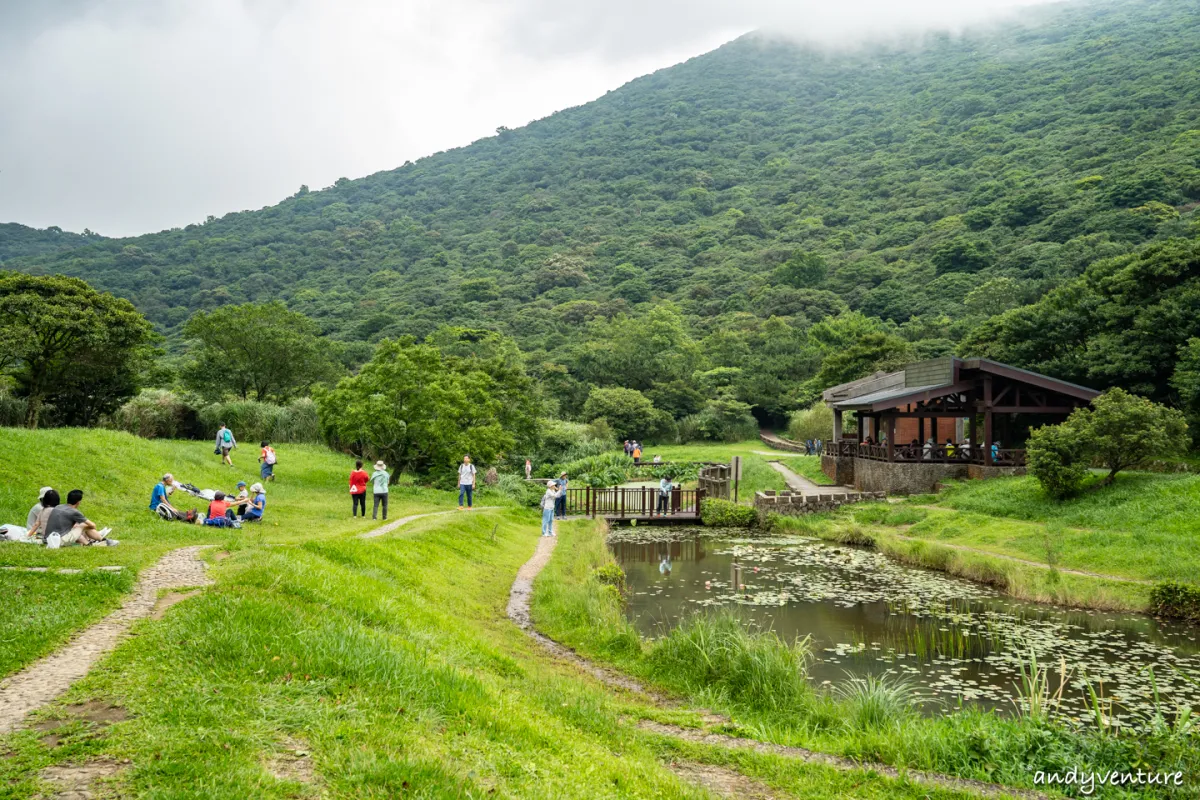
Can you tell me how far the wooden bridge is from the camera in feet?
96.6

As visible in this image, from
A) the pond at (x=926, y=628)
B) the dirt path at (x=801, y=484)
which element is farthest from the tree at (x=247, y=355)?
the pond at (x=926, y=628)

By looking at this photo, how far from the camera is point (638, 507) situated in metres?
30.8

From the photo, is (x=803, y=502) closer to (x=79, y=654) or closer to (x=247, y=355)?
(x=79, y=654)

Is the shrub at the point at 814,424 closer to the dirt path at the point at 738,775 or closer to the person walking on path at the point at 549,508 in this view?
the person walking on path at the point at 549,508

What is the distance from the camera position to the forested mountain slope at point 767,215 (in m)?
72.6

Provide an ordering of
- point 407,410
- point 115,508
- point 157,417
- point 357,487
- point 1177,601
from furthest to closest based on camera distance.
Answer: point 157,417 → point 407,410 → point 357,487 → point 115,508 → point 1177,601

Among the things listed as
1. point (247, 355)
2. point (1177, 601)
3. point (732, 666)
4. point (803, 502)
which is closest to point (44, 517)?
point (732, 666)

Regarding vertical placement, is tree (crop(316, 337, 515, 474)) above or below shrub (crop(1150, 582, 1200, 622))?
above

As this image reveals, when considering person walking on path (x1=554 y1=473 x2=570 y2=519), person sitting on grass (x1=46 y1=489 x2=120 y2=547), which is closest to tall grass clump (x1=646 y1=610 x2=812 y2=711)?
person sitting on grass (x1=46 y1=489 x2=120 y2=547)

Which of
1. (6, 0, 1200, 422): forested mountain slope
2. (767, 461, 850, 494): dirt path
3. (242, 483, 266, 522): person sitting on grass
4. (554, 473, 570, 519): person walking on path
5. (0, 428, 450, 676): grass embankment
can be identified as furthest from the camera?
(6, 0, 1200, 422): forested mountain slope

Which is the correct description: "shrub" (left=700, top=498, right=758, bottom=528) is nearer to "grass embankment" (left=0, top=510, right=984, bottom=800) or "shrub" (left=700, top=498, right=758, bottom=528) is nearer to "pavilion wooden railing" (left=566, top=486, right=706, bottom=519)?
"pavilion wooden railing" (left=566, top=486, right=706, bottom=519)

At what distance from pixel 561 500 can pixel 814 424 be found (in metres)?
28.2

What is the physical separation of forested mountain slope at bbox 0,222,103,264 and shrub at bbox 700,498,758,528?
136081 millimetres

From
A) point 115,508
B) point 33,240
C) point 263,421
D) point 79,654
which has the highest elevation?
point 33,240
